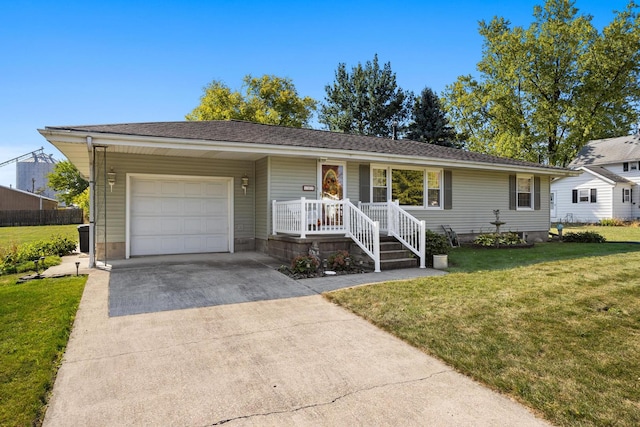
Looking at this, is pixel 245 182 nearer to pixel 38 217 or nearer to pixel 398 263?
pixel 398 263

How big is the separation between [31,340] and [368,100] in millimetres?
27299

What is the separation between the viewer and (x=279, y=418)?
247cm

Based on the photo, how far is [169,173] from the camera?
31.7 feet

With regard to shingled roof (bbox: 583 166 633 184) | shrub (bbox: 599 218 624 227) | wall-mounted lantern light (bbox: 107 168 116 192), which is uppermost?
shingled roof (bbox: 583 166 633 184)

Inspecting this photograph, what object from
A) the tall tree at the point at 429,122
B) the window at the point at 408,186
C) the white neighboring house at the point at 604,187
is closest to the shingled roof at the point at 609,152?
the white neighboring house at the point at 604,187

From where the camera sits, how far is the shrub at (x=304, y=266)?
7254 mm

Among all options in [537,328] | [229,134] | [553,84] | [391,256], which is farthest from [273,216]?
[553,84]

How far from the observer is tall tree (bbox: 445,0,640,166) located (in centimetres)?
2341

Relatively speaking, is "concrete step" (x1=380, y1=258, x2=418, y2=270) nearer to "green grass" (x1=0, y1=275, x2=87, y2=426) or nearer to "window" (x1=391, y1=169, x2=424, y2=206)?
"window" (x1=391, y1=169, x2=424, y2=206)

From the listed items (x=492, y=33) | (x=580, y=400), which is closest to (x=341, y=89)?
(x=492, y=33)

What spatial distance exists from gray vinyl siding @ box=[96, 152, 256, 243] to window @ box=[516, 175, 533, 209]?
32.6ft

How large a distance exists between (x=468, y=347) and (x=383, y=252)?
467 cm

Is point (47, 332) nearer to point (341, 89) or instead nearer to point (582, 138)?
point (341, 89)

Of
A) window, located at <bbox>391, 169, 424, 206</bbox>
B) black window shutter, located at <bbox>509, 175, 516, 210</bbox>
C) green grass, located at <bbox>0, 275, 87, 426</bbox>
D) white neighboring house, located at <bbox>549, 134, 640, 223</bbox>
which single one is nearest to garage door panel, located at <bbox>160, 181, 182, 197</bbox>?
green grass, located at <bbox>0, 275, 87, 426</bbox>
